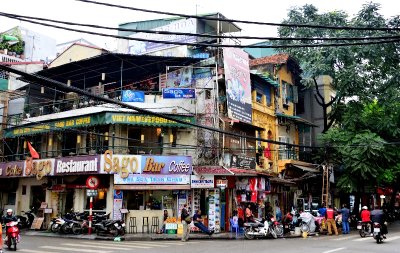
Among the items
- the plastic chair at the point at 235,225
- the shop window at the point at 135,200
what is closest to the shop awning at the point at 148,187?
the shop window at the point at 135,200

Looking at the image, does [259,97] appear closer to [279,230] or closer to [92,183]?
[279,230]

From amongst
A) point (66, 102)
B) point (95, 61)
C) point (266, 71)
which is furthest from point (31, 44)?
point (266, 71)

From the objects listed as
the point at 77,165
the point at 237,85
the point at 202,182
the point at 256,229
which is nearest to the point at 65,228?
the point at 77,165

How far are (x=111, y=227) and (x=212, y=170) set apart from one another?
20.3 feet

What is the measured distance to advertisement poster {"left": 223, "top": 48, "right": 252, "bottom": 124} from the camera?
23859 millimetres

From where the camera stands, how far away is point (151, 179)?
75.1ft

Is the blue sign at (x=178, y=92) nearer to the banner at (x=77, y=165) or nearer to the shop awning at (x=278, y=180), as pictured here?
the banner at (x=77, y=165)

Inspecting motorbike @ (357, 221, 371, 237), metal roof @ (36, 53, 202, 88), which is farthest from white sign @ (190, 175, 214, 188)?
motorbike @ (357, 221, 371, 237)

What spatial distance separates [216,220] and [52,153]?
11270mm

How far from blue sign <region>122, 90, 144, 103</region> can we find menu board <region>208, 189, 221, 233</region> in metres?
6.57

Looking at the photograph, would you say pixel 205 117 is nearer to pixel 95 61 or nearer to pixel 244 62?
pixel 244 62

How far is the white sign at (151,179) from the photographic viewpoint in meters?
22.5

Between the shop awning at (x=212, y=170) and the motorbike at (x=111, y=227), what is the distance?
5052 mm

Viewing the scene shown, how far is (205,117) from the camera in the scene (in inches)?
968
